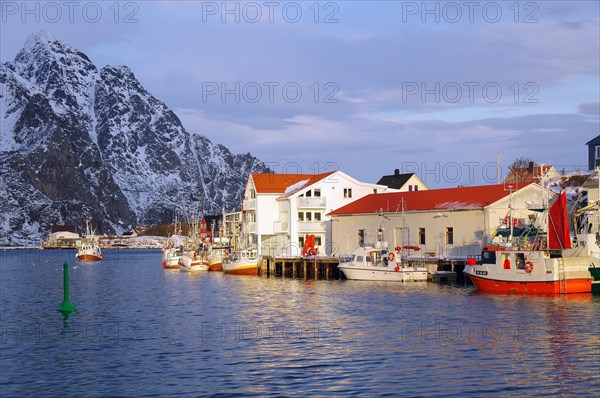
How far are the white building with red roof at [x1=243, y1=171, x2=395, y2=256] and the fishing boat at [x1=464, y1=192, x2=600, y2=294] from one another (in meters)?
35.9

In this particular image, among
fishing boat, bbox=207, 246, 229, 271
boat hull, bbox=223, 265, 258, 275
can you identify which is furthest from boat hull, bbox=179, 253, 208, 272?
boat hull, bbox=223, 265, 258, 275

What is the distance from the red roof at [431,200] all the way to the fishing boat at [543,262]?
12.4m

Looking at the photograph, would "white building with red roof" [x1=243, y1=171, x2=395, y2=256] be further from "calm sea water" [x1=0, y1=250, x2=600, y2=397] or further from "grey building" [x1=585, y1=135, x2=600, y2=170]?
"calm sea water" [x1=0, y1=250, x2=600, y2=397]

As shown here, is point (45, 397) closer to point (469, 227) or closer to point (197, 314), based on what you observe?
point (197, 314)

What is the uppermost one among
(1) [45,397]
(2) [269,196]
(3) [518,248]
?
(2) [269,196]

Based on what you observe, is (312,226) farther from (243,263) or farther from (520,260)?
(520,260)

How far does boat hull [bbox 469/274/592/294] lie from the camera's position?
56.2 m

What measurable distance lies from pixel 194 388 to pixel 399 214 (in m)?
54.9

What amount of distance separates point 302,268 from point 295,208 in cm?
897

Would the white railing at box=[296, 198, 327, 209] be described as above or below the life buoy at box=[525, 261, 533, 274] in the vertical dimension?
above

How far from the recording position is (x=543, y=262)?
188 feet

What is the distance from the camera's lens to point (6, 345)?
39.4m

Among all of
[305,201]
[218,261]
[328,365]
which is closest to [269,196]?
→ [305,201]

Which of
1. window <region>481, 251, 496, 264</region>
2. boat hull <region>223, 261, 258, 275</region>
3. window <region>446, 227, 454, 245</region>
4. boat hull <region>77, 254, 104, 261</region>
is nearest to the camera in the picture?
window <region>481, 251, 496, 264</region>
